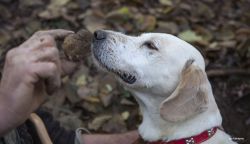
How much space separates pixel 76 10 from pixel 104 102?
115 centimetres

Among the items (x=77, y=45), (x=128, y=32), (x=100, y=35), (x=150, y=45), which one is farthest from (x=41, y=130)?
(x=128, y=32)

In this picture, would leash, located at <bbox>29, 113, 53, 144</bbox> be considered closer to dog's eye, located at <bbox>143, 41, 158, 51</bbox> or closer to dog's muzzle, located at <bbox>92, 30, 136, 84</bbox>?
dog's muzzle, located at <bbox>92, 30, 136, 84</bbox>

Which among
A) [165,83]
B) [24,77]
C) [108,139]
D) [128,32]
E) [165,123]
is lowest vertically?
[128,32]

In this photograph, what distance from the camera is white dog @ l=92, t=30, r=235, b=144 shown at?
245cm

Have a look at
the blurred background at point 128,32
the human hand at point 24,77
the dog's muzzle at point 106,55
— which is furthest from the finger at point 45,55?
the blurred background at point 128,32

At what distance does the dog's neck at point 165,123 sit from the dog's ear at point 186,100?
0.07 meters

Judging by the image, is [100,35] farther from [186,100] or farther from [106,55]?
[186,100]

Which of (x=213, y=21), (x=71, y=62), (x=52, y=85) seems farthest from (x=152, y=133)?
(x=213, y=21)

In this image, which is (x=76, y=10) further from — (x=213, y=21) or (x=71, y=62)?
(x=71, y=62)

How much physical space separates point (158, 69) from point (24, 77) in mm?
754

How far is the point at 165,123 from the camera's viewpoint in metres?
2.61

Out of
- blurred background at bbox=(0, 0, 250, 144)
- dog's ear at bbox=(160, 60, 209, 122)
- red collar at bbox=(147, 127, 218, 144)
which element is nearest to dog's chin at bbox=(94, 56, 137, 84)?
dog's ear at bbox=(160, 60, 209, 122)

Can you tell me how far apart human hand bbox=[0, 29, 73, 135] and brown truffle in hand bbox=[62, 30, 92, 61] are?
41 cm

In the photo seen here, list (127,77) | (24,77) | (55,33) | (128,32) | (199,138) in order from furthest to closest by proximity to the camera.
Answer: (128,32)
(127,77)
(199,138)
(55,33)
(24,77)
